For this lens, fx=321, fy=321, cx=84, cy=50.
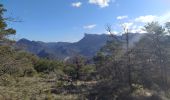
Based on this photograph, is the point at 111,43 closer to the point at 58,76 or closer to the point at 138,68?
the point at 138,68

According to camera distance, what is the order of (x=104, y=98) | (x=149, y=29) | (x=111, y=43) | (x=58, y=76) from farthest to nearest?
(x=58, y=76) → (x=111, y=43) → (x=149, y=29) → (x=104, y=98)

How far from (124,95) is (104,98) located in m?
2.41

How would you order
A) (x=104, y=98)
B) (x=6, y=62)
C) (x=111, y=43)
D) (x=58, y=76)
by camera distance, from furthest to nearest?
(x=58, y=76) < (x=111, y=43) < (x=104, y=98) < (x=6, y=62)

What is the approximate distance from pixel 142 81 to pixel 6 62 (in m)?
29.8

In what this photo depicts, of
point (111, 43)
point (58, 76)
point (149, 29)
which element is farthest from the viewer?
point (58, 76)

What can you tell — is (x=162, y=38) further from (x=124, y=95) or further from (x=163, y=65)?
(x=124, y=95)

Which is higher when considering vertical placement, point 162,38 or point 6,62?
point 162,38

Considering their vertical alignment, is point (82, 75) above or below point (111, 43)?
below

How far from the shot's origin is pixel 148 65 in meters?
52.2

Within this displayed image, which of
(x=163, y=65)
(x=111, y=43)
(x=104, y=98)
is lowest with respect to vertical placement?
(x=104, y=98)

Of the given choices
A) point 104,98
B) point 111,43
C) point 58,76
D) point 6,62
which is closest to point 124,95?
point 104,98

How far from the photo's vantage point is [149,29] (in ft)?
163

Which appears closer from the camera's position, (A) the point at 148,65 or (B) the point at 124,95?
(B) the point at 124,95

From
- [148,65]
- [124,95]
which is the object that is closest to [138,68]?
[148,65]
